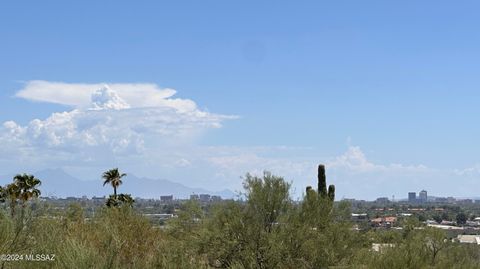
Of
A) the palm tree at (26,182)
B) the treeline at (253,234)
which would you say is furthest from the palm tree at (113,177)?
the treeline at (253,234)

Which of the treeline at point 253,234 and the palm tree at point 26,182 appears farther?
the palm tree at point 26,182

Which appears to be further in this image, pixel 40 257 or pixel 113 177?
pixel 113 177

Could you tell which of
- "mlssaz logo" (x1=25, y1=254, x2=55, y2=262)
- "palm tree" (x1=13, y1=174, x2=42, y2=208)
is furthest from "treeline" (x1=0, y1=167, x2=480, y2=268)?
"palm tree" (x1=13, y1=174, x2=42, y2=208)

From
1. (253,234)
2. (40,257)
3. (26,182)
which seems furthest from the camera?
(26,182)

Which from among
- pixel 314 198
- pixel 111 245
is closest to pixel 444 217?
pixel 314 198

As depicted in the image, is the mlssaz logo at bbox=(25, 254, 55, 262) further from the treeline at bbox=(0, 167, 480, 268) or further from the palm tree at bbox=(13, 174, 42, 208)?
the palm tree at bbox=(13, 174, 42, 208)

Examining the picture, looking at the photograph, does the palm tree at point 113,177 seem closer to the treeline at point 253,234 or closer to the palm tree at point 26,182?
the palm tree at point 26,182

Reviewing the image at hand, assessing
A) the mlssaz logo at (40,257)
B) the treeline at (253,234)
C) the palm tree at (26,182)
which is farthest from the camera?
the palm tree at (26,182)

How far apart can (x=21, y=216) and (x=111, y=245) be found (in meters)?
1.98

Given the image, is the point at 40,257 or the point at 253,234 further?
the point at 253,234

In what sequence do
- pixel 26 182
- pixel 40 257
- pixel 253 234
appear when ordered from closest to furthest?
pixel 40 257 → pixel 253 234 → pixel 26 182

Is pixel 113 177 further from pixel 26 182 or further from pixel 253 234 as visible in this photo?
pixel 253 234

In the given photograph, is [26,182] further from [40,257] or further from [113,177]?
[40,257]

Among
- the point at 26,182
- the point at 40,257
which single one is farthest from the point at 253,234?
the point at 26,182
